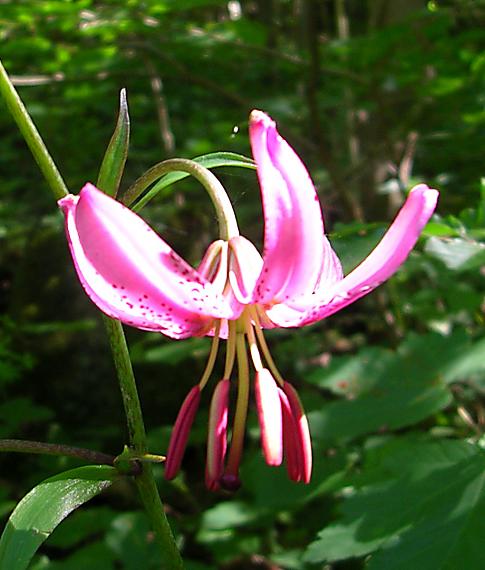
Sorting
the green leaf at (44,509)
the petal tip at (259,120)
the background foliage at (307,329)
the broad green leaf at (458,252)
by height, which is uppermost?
the petal tip at (259,120)

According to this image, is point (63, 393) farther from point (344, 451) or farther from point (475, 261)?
point (475, 261)

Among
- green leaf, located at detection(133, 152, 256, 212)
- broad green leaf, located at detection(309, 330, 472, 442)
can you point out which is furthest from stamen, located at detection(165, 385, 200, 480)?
broad green leaf, located at detection(309, 330, 472, 442)

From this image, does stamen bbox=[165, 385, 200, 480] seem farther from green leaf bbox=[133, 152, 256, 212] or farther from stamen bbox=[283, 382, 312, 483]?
green leaf bbox=[133, 152, 256, 212]

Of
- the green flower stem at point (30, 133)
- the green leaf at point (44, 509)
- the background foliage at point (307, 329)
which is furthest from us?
the background foliage at point (307, 329)

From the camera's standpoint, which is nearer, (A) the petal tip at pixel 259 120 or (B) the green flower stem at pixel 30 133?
(A) the petal tip at pixel 259 120

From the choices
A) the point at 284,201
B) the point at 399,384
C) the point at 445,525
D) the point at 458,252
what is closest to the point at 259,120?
the point at 284,201

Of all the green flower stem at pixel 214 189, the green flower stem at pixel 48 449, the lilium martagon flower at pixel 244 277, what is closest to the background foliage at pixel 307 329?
the green flower stem at pixel 214 189

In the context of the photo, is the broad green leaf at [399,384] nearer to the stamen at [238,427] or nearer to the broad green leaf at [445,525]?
the broad green leaf at [445,525]

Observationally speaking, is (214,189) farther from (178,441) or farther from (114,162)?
(178,441)
